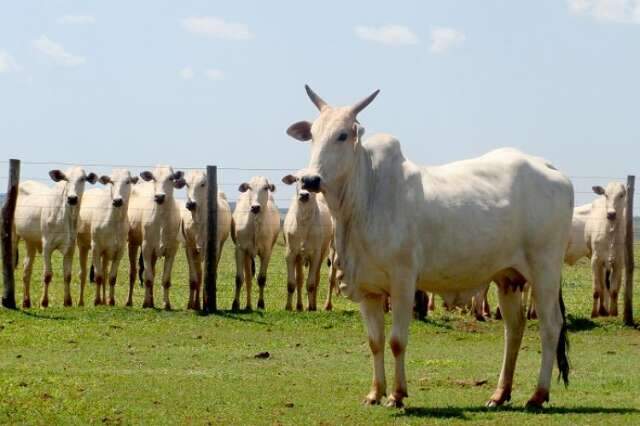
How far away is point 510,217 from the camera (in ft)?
39.8

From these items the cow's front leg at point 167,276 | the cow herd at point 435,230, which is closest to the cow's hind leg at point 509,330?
the cow herd at point 435,230

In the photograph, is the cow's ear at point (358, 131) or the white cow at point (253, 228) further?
the white cow at point (253, 228)

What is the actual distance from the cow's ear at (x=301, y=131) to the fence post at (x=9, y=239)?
9.77 metres

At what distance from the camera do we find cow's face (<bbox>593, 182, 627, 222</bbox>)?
24109mm

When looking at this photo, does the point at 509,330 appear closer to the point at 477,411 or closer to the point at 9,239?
the point at 477,411

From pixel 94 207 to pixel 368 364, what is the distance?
1007 centimetres

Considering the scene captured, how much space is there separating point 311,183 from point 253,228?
501 inches

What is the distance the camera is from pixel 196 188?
23469 mm

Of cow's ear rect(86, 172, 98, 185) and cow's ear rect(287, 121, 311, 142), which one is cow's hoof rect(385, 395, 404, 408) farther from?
cow's ear rect(86, 172, 98, 185)

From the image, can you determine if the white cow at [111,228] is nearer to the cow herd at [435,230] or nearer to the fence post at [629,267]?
the fence post at [629,267]

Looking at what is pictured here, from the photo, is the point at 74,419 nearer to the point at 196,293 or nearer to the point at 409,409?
the point at 409,409

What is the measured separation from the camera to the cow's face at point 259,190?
24.0 metres

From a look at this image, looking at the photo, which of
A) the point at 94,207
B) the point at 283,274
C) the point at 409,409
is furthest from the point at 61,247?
the point at 409,409

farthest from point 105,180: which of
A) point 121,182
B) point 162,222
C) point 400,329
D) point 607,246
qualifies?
point 400,329
